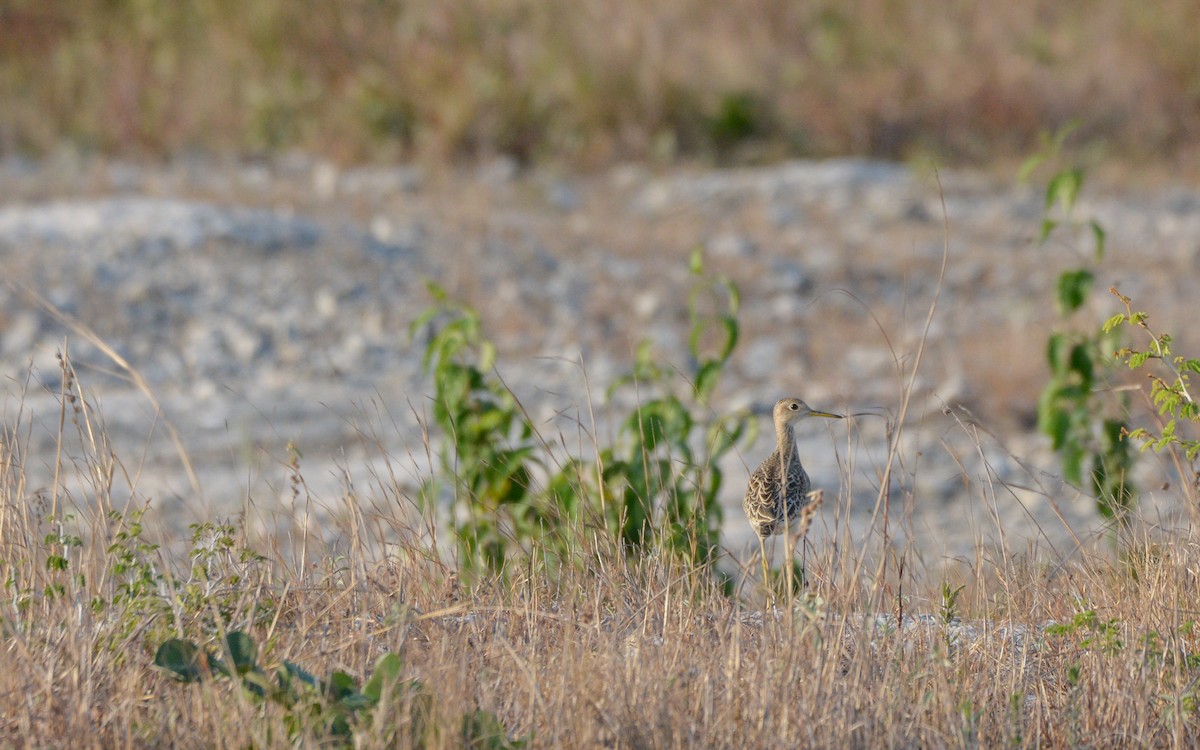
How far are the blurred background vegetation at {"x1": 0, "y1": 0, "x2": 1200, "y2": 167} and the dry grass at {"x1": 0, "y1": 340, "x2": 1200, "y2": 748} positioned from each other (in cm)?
884

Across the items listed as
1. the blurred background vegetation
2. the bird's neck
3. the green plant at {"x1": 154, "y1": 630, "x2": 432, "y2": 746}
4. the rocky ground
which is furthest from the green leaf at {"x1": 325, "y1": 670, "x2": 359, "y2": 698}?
the blurred background vegetation

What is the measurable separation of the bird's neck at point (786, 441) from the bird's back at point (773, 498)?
3 centimetres

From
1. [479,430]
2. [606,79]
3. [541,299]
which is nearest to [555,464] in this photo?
[479,430]

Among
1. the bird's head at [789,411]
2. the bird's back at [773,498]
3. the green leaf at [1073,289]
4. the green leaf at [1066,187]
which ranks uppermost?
the green leaf at [1066,187]

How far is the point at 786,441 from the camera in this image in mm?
3256

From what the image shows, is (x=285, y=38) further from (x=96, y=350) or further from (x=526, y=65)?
(x=96, y=350)

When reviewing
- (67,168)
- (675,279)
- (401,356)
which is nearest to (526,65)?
(67,168)

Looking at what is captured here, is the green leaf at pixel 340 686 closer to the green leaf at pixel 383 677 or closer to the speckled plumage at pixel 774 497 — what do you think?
the green leaf at pixel 383 677

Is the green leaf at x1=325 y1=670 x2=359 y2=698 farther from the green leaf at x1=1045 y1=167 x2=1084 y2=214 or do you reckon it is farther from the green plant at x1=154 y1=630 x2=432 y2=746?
the green leaf at x1=1045 y1=167 x2=1084 y2=214

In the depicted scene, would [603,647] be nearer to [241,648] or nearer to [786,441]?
[241,648]

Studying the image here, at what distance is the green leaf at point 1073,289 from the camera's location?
14.8 feet

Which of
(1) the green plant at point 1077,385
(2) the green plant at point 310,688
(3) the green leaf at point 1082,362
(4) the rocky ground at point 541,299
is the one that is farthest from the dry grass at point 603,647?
(4) the rocky ground at point 541,299

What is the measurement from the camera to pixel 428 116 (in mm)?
12188

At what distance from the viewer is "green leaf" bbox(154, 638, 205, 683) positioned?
248cm
